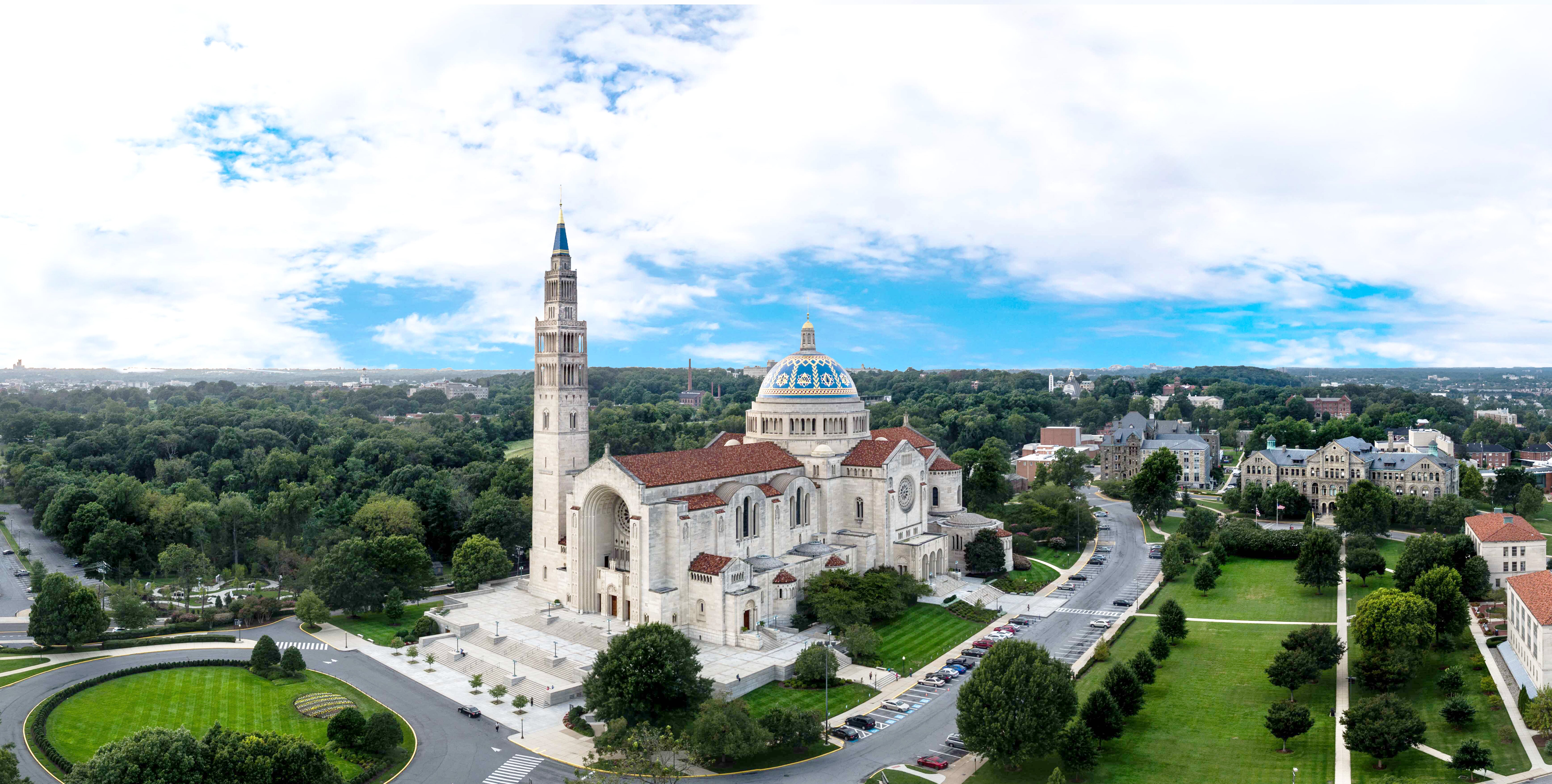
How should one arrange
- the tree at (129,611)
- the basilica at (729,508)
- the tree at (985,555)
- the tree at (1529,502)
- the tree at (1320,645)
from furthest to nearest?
the tree at (1529,502), the tree at (985,555), the tree at (129,611), the basilica at (729,508), the tree at (1320,645)

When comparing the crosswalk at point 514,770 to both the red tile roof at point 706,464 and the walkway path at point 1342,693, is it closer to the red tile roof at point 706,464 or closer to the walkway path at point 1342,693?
the red tile roof at point 706,464

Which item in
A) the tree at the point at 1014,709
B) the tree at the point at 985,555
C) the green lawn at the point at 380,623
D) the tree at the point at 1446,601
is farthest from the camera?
the tree at the point at 985,555

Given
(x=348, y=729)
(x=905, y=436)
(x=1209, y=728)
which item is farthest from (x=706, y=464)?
(x=1209, y=728)

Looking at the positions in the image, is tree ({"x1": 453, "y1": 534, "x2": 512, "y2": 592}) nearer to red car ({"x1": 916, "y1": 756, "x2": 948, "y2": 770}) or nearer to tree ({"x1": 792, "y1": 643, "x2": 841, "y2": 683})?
tree ({"x1": 792, "y1": 643, "x2": 841, "y2": 683})

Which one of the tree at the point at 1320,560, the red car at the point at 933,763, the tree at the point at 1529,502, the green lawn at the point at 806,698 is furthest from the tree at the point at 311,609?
the tree at the point at 1529,502

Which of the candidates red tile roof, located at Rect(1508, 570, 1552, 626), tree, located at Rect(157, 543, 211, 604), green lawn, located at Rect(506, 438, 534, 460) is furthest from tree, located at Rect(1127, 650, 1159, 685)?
green lawn, located at Rect(506, 438, 534, 460)

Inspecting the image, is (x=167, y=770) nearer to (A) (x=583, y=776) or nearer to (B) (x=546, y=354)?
(A) (x=583, y=776)

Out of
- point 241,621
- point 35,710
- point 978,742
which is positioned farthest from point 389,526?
point 978,742

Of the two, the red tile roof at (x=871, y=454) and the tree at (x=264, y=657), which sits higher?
the red tile roof at (x=871, y=454)
